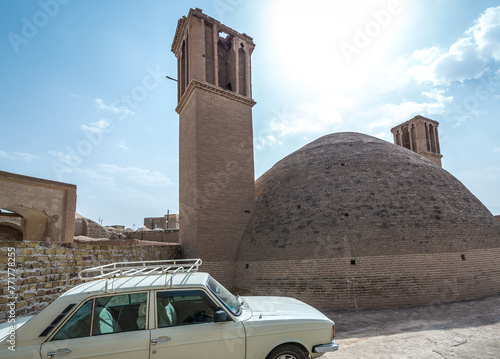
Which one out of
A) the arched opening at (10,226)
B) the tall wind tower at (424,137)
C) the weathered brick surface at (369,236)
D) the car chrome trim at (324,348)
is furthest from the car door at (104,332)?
the tall wind tower at (424,137)

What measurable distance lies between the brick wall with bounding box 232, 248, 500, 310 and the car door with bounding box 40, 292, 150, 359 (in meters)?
8.41

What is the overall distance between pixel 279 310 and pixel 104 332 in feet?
7.61

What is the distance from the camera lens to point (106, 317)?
3.53m

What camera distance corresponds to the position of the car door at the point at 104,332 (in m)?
3.20

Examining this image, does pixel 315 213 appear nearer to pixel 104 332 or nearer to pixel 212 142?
pixel 212 142

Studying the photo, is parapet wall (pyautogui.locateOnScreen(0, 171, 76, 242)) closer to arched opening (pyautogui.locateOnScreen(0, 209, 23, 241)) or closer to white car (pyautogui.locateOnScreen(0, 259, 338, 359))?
arched opening (pyautogui.locateOnScreen(0, 209, 23, 241))

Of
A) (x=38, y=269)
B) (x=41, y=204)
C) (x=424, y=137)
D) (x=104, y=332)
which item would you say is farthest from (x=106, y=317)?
(x=424, y=137)

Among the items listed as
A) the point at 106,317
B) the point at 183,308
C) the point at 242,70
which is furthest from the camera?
the point at 242,70

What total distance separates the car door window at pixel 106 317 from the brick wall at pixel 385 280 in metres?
8.39

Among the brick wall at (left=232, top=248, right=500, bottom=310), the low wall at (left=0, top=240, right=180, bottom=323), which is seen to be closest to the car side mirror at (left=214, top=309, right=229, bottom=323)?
the low wall at (left=0, top=240, right=180, bottom=323)

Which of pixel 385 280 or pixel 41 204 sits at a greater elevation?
pixel 41 204

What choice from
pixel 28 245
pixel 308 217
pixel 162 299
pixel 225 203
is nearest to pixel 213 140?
pixel 225 203

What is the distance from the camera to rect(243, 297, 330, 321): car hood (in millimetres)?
4090

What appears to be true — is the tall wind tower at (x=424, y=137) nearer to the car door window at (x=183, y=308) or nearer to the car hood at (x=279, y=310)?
the car hood at (x=279, y=310)
